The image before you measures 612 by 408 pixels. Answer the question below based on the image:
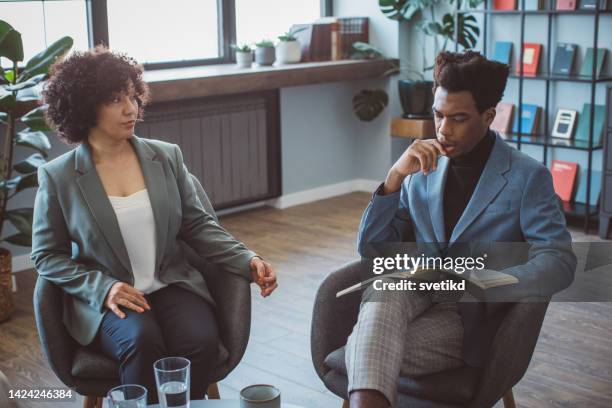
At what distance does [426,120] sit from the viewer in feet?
18.4

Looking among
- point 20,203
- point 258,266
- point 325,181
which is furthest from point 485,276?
point 325,181

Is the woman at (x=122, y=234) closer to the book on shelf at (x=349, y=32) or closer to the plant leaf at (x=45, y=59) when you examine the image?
the plant leaf at (x=45, y=59)

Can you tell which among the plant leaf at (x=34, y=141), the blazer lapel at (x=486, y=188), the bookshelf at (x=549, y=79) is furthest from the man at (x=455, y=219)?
the bookshelf at (x=549, y=79)

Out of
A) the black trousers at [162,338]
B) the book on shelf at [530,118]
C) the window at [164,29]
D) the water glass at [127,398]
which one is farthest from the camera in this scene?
the book on shelf at [530,118]

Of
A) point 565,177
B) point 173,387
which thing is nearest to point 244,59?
point 565,177

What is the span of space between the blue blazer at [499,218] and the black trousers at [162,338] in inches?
19.1

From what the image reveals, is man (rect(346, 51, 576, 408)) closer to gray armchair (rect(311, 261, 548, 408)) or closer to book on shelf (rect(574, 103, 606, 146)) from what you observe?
gray armchair (rect(311, 261, 548, 408))

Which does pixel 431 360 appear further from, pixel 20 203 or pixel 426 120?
pixel 426 120

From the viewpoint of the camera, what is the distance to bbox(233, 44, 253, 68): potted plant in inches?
203

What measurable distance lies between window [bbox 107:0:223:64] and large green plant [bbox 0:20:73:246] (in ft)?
3.83

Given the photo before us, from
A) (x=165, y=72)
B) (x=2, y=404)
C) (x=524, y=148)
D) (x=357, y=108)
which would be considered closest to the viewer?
(x=2, y=404)

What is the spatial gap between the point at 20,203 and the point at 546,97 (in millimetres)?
3079

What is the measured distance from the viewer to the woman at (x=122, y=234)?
225 centimetres

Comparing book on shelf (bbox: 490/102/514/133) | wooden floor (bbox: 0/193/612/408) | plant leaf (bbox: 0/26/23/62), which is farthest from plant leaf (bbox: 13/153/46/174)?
book on shelf (bbox: 490/102/514/133)
